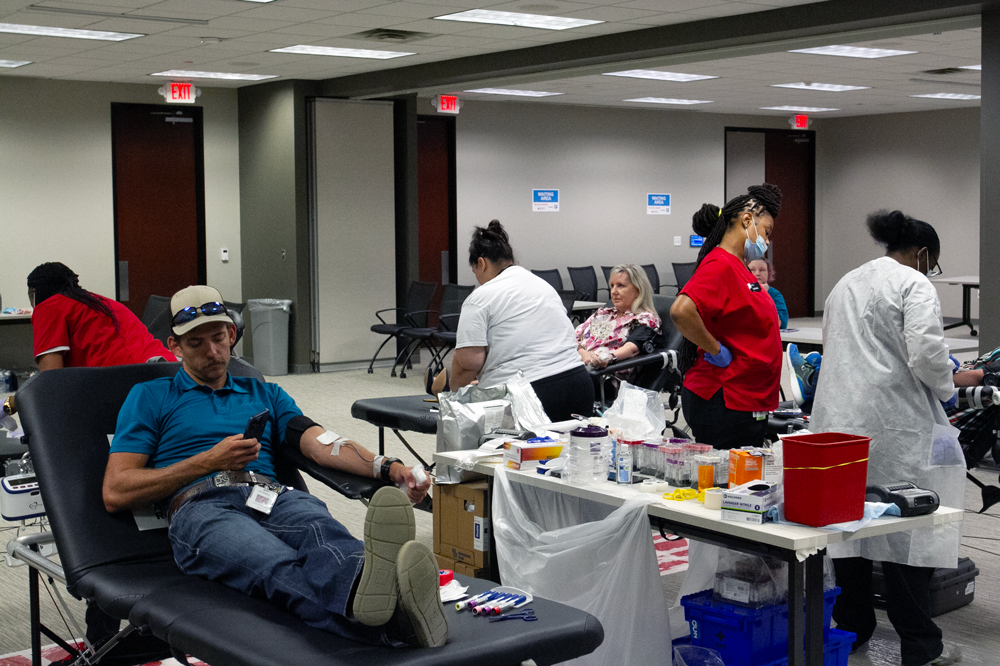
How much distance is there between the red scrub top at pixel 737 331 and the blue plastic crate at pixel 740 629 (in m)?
0.80

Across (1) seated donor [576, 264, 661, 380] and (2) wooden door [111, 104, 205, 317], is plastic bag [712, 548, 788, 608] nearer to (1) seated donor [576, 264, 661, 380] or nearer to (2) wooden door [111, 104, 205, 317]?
(1) seated donor [576, 264, 661, 380]

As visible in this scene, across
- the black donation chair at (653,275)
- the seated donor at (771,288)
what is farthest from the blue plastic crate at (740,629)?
the black donation chair at (653,275)

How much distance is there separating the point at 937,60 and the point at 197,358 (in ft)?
27.4

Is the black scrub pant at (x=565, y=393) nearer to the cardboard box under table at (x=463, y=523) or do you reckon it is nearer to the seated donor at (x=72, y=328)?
the cardboard box under table at (x=463, y=523)

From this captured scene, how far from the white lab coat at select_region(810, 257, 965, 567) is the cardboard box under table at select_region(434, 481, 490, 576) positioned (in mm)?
1102

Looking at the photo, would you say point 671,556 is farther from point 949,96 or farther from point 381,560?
point 949,96

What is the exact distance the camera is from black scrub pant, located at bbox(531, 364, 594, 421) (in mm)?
4422

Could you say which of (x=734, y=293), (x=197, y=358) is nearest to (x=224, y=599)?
(x=197, y=358)

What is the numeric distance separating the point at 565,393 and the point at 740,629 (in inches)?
67.4

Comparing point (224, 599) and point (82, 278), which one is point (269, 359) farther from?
point (224, 599)

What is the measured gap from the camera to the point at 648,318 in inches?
252

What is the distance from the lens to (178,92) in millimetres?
10352

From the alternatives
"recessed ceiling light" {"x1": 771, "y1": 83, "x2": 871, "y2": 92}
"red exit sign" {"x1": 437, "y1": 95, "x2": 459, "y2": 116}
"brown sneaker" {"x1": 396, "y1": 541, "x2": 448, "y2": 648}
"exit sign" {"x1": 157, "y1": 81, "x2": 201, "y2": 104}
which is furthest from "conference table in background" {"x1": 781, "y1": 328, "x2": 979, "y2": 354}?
"exit sign" {"x1": 157, "y1": 81, "x2": 201, "y2": 104}

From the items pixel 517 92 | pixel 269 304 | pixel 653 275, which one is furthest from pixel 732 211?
pixel 653 275
